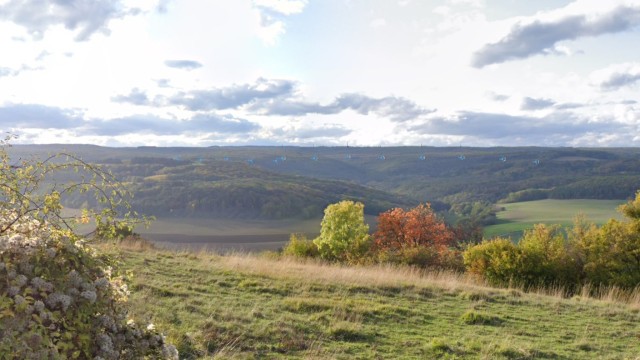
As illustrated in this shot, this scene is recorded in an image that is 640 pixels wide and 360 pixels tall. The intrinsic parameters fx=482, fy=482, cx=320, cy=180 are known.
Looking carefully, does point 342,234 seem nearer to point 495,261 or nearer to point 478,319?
point 495,261

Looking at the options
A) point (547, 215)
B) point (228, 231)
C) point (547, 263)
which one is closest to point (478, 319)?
point (547, 263)

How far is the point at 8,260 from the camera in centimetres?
448

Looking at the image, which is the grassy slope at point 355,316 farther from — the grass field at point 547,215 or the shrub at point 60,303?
the grass field at point 547,215

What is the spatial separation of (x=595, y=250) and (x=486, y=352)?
87.2ft

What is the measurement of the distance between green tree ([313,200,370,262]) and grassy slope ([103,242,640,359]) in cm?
2834

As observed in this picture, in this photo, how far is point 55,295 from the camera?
14.7ft

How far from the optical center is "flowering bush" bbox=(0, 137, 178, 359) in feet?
13.7

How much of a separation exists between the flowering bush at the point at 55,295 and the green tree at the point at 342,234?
44.3 meters

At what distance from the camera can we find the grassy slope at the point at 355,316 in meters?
11.0

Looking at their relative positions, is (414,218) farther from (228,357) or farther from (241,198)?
(241,198)

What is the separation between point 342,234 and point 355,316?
37.3 m

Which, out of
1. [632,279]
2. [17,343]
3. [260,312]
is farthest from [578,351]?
[632,279]

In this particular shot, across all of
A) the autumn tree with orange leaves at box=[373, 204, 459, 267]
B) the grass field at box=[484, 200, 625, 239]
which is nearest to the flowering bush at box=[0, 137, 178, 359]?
the autumn tree with orange leaves at box=[373, 204, 459, 267]

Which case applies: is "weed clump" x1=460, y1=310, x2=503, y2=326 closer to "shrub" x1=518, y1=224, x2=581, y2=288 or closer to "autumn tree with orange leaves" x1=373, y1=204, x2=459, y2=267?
"shrub" x1=518, y1=224, x2=581, y2=288
